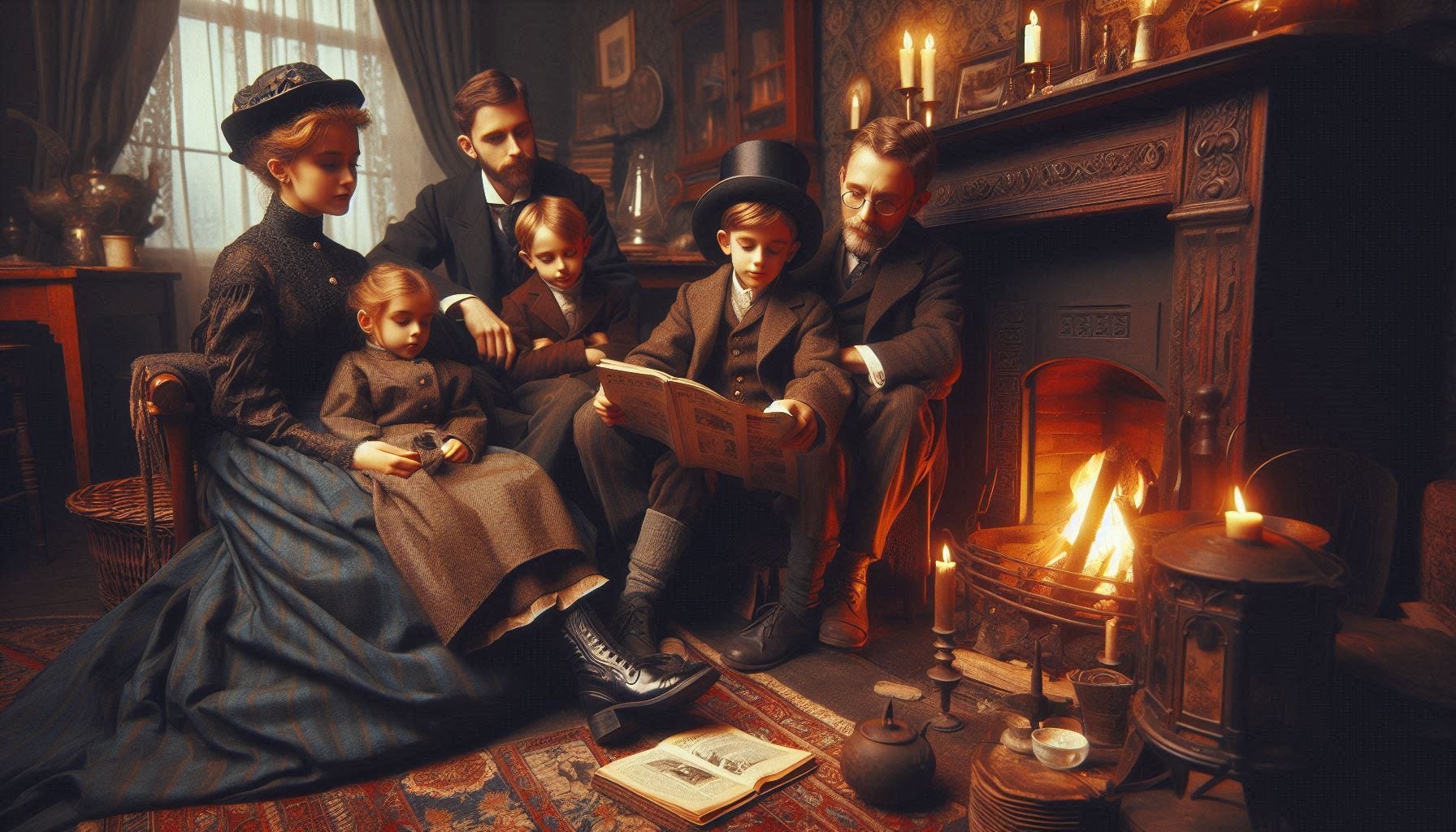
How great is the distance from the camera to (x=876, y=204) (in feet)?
8.25

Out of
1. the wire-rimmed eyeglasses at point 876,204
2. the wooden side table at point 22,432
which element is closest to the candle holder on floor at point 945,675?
the wire-rimmed eyeglasses at point 876,204

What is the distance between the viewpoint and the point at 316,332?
237 cm

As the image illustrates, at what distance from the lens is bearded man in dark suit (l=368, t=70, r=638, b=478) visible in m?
2.78

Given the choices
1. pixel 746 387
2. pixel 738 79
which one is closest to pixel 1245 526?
pixel 746 387

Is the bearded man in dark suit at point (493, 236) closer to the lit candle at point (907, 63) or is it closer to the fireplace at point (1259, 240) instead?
the lit candle at point (907, 63)

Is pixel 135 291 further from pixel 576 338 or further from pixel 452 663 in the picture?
pixel 452 663

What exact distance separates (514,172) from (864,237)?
1.29m

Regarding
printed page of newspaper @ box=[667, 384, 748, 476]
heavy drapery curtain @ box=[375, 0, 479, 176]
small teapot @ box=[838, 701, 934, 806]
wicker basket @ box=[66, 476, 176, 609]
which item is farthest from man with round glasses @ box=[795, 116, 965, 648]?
heavy drapery curtain @ box=[375, 0, 479, 176]

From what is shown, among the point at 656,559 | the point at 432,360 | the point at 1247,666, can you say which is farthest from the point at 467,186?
the point at 1247,666

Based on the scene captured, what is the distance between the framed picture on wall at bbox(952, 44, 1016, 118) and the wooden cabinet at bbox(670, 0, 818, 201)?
0.97 metres

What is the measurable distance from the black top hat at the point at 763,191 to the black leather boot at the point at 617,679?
117cm

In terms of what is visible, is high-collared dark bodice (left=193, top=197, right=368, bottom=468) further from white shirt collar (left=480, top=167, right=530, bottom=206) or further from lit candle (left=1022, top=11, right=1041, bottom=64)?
lit candle (left=1022, top=11, right=1041, bottom=64)

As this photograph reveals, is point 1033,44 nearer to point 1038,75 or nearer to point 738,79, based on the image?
point 1038,75

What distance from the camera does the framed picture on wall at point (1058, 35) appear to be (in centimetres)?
299
